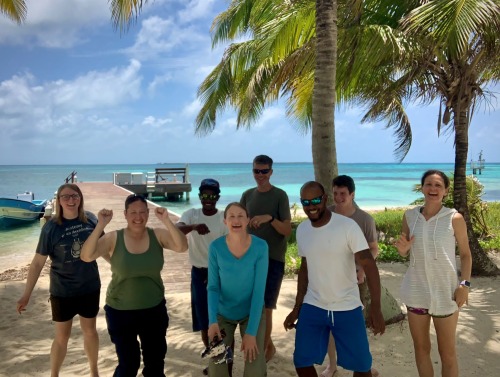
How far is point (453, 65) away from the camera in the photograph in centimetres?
821

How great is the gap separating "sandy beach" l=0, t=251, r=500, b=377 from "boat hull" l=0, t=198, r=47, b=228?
16200mm

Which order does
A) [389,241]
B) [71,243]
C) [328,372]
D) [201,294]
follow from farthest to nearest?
1. [389,241]
2. [328,372]
3. [201,294]
4. [71,243]

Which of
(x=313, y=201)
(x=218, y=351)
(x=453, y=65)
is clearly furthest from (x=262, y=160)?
(x=453, y=65)

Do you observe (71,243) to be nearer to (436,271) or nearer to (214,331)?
(214,331)

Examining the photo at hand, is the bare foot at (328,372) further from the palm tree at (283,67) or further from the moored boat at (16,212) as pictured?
the moored boat at (16,212)

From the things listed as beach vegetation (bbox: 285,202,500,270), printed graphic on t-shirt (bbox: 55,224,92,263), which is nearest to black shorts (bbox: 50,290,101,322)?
printed graphic on t-shirt (bbox: 55,224,92,263)

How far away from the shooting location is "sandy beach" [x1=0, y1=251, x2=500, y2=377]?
4.47m

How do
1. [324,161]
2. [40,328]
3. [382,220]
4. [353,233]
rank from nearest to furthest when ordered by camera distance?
[353,233] → [324,161] → [40,328] → [382,220]

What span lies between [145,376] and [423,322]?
86.2 inches

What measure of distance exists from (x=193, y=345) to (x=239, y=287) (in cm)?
232

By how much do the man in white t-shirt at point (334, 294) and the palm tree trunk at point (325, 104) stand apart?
7.61 ft

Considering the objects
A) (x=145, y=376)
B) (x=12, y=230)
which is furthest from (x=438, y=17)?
(x=12, y=230)

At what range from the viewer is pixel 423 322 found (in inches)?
132

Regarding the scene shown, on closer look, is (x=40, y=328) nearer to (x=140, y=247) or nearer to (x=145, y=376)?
(x=145, y=376)
